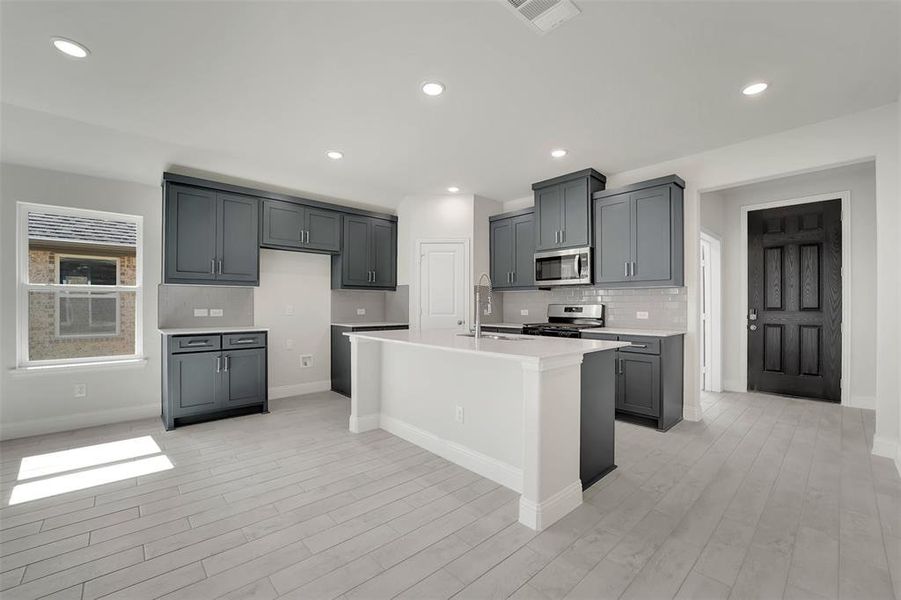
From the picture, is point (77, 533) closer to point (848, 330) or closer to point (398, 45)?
point (398, 45)

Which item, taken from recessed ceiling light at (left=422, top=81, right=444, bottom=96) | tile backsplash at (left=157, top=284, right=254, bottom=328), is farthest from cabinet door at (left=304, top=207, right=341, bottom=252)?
recessed ceiling light at (left=422, top=81, right=444, bottom=96)

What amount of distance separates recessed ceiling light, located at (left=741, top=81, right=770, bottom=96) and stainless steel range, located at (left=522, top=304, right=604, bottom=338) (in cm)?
245

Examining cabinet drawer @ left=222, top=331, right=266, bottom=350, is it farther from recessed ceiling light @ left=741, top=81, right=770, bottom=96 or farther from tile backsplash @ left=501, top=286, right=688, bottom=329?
recessed ceiling light @ left=741, top=81, right=770, bottom=96

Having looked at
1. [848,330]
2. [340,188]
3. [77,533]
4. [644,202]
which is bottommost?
[77,533]

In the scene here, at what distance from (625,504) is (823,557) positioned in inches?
34.0

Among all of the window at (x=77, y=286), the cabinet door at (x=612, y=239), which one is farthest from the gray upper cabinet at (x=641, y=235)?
the window at (x=77, y=286)

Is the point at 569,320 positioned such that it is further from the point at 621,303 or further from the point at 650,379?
the point at 650,379

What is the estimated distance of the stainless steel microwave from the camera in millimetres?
4559

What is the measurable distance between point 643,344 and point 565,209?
1861 mm

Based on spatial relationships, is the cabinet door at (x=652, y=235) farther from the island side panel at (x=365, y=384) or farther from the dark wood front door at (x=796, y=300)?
the island side panel at (x=365, y=384)

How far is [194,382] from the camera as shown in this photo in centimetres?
396

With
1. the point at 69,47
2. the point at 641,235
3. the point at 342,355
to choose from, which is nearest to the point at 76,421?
the point at 342,355

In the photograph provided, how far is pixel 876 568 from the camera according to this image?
5.82ft

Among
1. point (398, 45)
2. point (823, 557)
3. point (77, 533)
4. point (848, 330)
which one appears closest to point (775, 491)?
point (823, 557)
